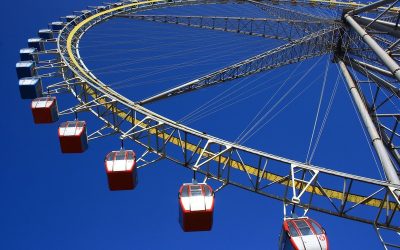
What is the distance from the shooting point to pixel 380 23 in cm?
2312

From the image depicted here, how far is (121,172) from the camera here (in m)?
19.2

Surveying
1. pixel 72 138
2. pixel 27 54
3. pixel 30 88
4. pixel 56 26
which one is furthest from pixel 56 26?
pixel 72 138

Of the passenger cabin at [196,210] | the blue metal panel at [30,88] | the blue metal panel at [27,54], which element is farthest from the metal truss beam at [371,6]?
the blue metal panel at [27,54]

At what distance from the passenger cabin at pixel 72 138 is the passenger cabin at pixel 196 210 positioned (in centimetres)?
745

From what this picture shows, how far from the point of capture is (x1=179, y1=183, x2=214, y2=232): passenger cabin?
1703 cm

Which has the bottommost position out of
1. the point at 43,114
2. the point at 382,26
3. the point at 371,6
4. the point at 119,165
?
the point at 119,165

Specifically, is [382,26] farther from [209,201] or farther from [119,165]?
[119,165]

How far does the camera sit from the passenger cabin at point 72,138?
72.5ft

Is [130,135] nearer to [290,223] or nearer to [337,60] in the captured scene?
[290,223]

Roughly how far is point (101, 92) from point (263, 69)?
41.4ft

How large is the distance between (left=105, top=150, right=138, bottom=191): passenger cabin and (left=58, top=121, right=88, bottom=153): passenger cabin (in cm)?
324

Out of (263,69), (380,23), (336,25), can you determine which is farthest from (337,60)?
(380,23)

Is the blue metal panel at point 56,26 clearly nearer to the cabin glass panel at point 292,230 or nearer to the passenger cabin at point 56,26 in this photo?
the passenger cabin at point 56,26

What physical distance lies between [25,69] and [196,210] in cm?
1897
